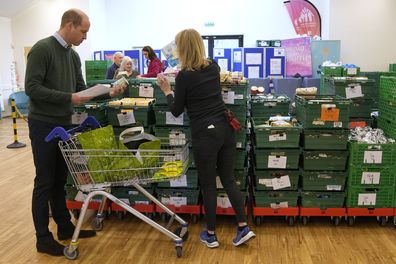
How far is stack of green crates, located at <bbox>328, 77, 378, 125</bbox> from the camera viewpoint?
3926mm

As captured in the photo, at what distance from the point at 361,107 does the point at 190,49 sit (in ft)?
6.50

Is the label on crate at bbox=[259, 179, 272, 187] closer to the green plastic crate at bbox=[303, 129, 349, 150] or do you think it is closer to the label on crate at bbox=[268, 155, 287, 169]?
the label on crate at bbox=[268, 155, 287, 169]

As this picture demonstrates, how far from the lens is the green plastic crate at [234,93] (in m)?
3.41

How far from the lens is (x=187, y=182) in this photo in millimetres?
3617

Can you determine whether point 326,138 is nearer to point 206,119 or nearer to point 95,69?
point 206,119

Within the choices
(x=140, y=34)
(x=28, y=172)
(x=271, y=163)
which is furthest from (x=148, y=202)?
(x=140, y=34)

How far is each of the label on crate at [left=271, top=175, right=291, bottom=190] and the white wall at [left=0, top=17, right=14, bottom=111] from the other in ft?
30.2

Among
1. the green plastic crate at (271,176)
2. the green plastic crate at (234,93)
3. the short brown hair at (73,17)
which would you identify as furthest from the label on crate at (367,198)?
the short brown hair at (73,17)

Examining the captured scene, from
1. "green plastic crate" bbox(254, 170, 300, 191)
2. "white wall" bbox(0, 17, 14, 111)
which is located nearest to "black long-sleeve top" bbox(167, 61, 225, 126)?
"green plastic crate" bbox(254, 170, 300, 191)

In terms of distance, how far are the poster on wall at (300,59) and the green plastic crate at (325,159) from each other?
5386mm

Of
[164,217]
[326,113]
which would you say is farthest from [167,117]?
[326,113]

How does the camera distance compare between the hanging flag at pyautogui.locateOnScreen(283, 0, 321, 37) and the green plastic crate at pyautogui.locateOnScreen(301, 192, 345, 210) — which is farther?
the hanging flag at pyautogui.locateOnScreen(283, 0, 321, 37)

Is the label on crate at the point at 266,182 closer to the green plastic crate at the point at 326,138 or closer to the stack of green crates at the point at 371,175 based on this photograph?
the green plastic crate at the point at 326,138

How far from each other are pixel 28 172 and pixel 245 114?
339 cm
